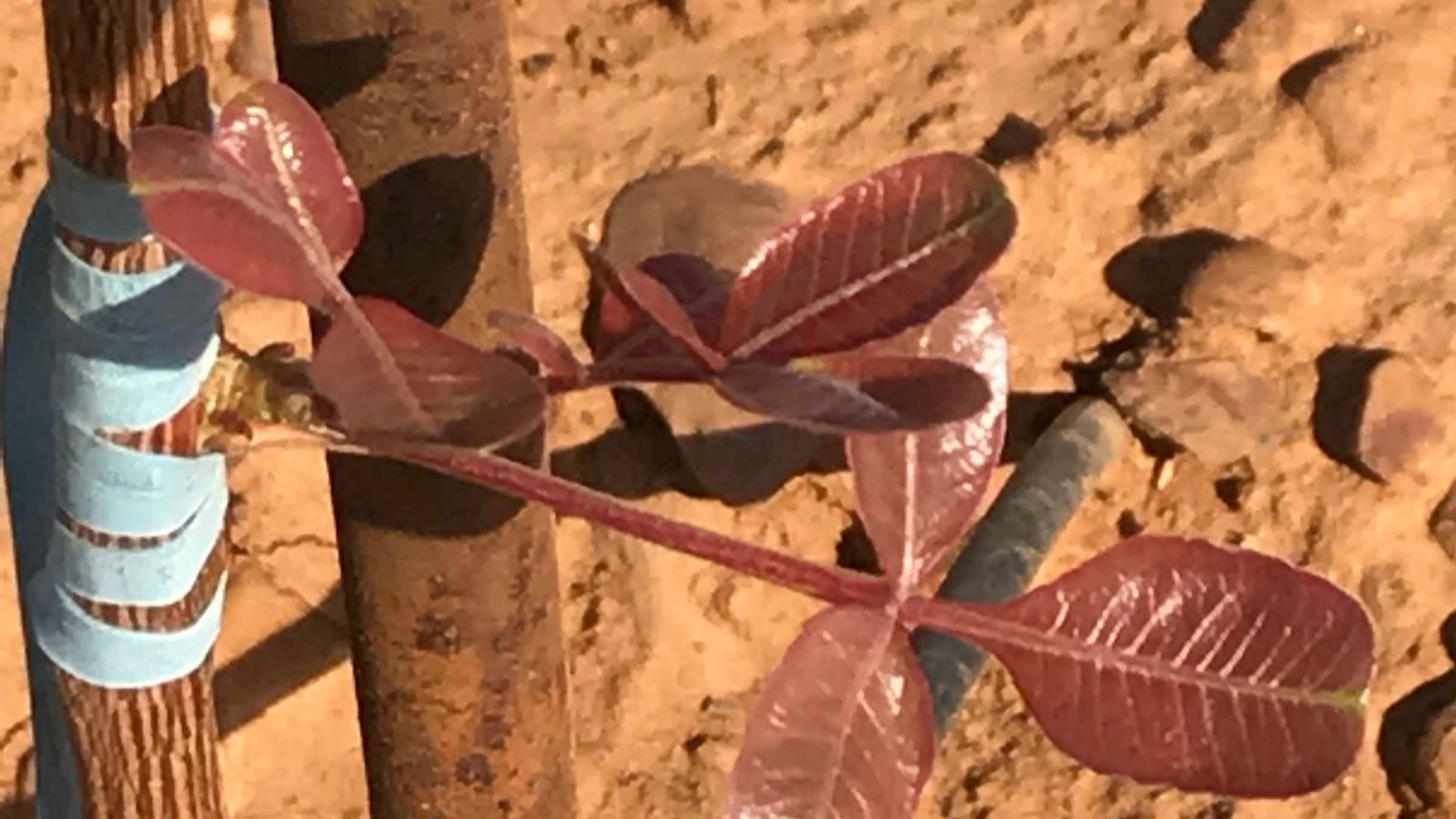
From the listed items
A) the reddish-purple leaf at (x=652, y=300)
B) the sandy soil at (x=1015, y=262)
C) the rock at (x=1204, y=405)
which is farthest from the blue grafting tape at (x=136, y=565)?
the rock at (x=1204, y=405)

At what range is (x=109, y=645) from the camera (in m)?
0.70

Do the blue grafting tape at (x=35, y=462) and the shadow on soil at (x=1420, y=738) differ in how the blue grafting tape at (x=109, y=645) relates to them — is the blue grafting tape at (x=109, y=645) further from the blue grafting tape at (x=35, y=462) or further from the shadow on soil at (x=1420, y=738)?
the shadow on soil at (x=1420, y=738)

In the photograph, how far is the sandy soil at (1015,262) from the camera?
1.51 meters

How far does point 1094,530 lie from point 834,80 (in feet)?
1.50

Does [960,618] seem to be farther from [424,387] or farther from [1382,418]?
[1382,418]

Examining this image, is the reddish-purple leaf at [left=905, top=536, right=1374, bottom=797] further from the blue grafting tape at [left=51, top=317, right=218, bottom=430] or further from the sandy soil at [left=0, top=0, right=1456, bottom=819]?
the sandy soil at [left=0, top=0, right=1456, bottom=819]

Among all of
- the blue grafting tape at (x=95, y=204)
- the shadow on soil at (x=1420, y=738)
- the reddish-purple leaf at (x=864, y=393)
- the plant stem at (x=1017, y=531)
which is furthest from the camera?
the shadow on soil at (x=1420, y=738)

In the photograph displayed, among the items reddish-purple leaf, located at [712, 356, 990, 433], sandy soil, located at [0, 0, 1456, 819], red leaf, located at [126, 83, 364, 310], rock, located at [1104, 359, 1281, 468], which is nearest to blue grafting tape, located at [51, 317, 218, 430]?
red leaf, located at [126, 83, 364, 310]

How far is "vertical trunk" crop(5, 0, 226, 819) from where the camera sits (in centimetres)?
59

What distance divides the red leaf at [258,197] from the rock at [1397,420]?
115 centimetres

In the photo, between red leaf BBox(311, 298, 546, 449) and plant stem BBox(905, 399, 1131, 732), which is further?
plant stem BBox(905, 399, 1131, 732)

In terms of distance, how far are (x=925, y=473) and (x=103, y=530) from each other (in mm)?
293

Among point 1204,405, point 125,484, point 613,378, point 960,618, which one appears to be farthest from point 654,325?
point 1204,405

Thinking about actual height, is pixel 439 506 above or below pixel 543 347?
below
